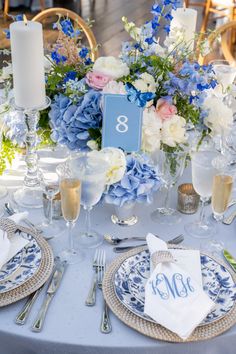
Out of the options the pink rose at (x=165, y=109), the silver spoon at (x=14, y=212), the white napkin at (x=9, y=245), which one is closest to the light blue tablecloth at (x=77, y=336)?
the white napkin at (x=9, y=245)

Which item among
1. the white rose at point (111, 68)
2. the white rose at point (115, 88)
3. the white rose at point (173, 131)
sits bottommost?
the white rose at point (173, 131)

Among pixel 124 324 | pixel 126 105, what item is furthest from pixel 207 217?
pixel 124 324

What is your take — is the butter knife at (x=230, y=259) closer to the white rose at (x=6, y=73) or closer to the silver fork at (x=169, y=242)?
the silver fork at (x=169, y=242)

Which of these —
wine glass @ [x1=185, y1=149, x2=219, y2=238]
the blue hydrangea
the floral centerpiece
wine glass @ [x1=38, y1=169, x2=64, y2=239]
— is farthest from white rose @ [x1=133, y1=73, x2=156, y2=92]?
wine glass @ [x1=38, y1=169, x2=64, y2=239]

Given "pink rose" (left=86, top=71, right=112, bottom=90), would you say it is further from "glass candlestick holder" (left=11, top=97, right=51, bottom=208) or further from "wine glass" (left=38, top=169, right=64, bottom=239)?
"wine glass" (left=38, top=169, right=64, bottom=239)

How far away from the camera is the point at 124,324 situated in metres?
1.06

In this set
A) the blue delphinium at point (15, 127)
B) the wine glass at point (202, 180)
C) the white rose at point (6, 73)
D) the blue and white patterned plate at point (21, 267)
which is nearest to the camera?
the blue and white patterned plate at point (21, 267)

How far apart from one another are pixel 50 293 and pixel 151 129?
501mm

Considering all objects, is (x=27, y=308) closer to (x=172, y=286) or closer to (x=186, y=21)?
(x=172, y=286)

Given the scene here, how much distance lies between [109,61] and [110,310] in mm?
693

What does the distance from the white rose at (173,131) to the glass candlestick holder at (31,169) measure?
0.34 m

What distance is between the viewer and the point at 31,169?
4.99 ft

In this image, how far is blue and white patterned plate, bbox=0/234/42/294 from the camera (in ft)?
3.73

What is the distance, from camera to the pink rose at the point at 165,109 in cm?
139
